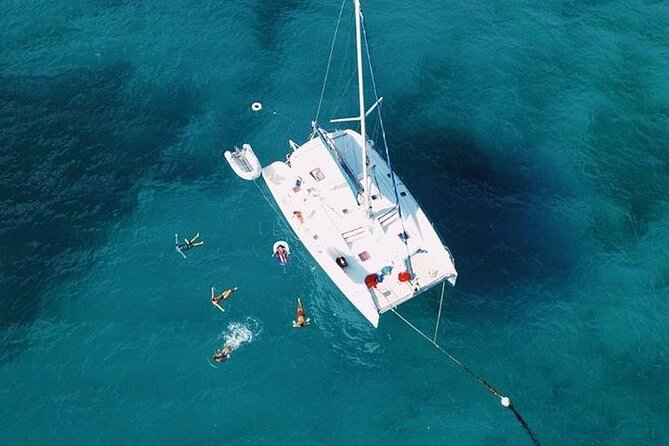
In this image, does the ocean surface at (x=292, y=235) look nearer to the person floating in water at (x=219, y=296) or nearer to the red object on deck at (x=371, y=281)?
the person floating in water at (x=219, y=296)

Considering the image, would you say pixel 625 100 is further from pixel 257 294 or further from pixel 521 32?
pixel 257 294

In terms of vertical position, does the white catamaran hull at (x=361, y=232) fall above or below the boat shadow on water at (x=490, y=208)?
above

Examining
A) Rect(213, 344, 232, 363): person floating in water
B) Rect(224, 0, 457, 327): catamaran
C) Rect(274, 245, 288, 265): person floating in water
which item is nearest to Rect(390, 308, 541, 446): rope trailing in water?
Rect(224, 0, 457, 327): catamaran

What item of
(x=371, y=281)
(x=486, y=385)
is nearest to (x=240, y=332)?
(x=371, y=281)

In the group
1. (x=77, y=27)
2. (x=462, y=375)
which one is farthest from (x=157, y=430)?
(x=77, y=27)

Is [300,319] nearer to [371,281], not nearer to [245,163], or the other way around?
[371,281]

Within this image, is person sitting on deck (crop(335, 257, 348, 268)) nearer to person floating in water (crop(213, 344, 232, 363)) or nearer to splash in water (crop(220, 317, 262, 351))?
splash in water (crop(220, 317, 262, 351))

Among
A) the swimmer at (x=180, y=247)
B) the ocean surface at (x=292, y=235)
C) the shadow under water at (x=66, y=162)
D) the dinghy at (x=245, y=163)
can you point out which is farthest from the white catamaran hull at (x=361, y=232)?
the shadow under water at (x=66, y=162)
